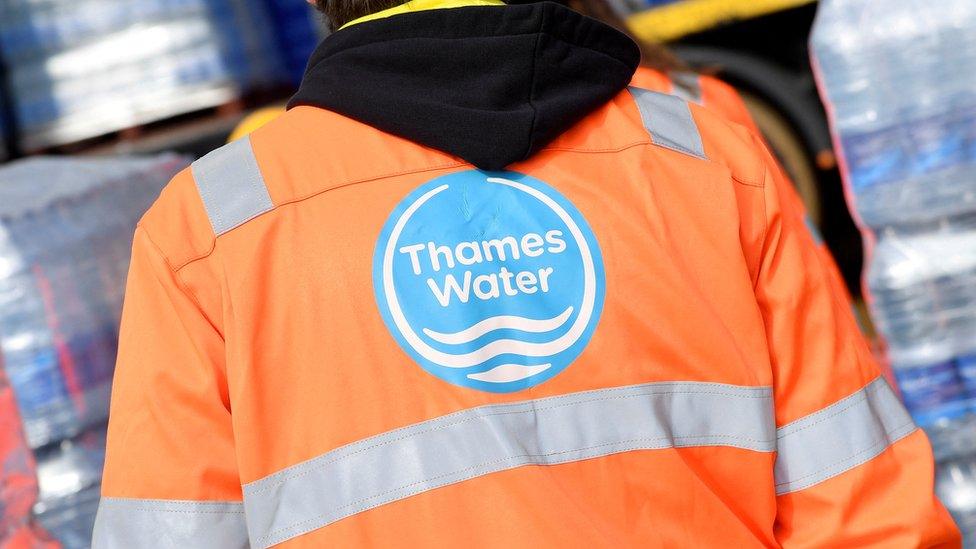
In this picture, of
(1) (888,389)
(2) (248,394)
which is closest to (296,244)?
(2) (248,394)

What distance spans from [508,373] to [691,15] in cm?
352

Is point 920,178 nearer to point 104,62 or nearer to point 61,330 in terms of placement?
point 61,330

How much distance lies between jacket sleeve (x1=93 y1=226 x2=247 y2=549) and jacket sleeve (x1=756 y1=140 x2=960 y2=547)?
0.76 meters

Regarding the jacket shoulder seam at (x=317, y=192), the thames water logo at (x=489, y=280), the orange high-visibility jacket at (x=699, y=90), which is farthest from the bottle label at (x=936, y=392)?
the jacket shoulder seam at (x=317, y=192)

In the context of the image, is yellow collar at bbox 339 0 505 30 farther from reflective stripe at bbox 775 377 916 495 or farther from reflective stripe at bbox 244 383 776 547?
reflective stripe at bbox 775 377 916 495

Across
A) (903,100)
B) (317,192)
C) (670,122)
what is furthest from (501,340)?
(903,100)

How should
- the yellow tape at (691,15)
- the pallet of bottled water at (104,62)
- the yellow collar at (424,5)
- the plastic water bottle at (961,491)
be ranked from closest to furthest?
the yellow collar at (424,5) < the plastic water bottle at (961,491) < the pallet of bottled water at (104,62) < the yellow tape at (691,15)

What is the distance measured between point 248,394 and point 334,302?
0.15m

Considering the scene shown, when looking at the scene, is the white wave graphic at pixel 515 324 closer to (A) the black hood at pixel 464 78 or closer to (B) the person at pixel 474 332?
(B) the person at pixel 474 332

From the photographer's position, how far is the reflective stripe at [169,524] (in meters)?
1.46

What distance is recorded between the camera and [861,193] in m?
2.74

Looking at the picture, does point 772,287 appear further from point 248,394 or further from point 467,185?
point 248,394

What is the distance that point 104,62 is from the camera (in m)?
4.05

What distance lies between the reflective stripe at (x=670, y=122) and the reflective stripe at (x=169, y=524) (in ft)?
2.51
